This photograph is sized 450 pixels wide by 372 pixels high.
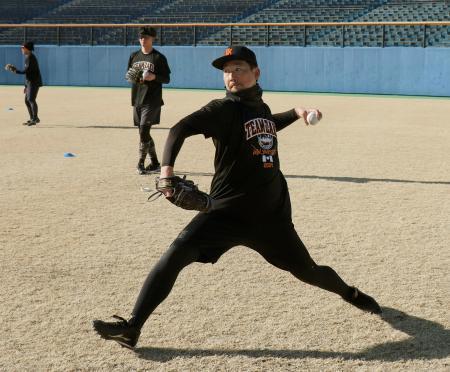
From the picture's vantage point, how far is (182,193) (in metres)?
3.66

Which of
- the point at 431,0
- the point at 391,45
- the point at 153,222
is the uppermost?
the point at 431,0

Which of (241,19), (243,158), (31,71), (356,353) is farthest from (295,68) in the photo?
(356,353)

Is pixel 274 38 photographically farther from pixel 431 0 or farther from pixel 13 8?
pixel 13 8

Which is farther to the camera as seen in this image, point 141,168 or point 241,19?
point 241,19

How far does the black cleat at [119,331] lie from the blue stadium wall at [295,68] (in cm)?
2555

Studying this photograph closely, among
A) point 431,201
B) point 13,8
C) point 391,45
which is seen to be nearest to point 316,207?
point 431,201

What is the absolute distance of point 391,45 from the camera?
28.3 metres

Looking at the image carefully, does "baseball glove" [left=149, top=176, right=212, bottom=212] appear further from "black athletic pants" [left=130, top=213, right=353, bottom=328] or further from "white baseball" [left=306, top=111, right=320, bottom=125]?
"white baseball" [left=306, top=111, right=320, bottom=125]

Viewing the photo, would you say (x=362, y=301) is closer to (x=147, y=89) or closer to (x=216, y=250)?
(x=216, y=250)

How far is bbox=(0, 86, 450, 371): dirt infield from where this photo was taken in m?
3.93

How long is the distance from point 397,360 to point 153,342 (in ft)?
4.46

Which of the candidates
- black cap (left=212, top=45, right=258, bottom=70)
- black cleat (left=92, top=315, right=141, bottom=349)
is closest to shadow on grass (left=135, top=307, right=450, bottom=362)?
black cleat (left=92, top=315, right=141, bottom=349)

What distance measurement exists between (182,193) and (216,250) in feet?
1.55

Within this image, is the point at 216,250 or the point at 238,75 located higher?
the point at 238,75
